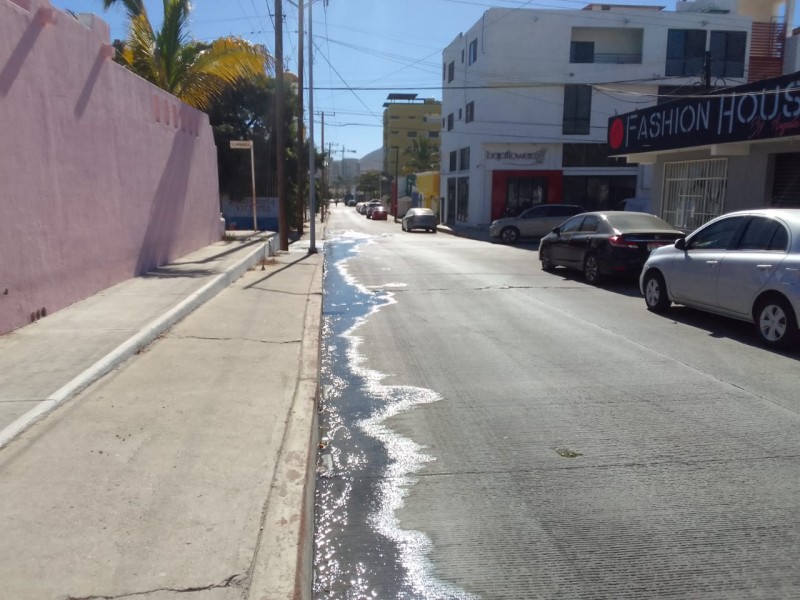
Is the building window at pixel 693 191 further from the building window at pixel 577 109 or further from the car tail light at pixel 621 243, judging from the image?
the building window at pixel 577 109

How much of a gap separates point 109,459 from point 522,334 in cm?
606

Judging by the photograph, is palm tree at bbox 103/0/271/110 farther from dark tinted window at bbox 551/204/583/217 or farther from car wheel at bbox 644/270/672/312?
dark tinted window at bbox 551/204/583/217

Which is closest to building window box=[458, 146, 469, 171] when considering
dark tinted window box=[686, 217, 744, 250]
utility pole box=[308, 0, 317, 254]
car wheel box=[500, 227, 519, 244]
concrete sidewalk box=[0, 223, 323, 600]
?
car wheel box=[500, 227, 519, 244]

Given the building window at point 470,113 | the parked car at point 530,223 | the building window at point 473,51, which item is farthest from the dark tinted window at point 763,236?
the building window at point 473,51

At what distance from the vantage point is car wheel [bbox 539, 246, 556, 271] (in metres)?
17.2

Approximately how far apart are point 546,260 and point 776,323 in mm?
9047

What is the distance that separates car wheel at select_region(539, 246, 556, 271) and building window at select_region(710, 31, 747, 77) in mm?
28383

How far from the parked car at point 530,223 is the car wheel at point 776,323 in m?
22.6

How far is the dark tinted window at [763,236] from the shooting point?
341 inches

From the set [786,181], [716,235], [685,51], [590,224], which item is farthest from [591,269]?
[685,51]

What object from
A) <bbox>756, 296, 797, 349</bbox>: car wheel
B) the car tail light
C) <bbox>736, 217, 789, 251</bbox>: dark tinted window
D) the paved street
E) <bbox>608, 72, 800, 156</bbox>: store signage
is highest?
<bbox>608, 72, 800, 156</bbox>: store signage

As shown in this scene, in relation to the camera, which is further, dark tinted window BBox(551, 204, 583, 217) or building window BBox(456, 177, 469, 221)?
building window BBox(456, 177, 469, 221)

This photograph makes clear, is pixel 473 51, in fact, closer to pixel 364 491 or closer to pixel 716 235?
pixel 716 235

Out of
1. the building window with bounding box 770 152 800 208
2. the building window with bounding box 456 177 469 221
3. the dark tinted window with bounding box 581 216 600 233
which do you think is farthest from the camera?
the building window with bounding box 456 177 469 221
